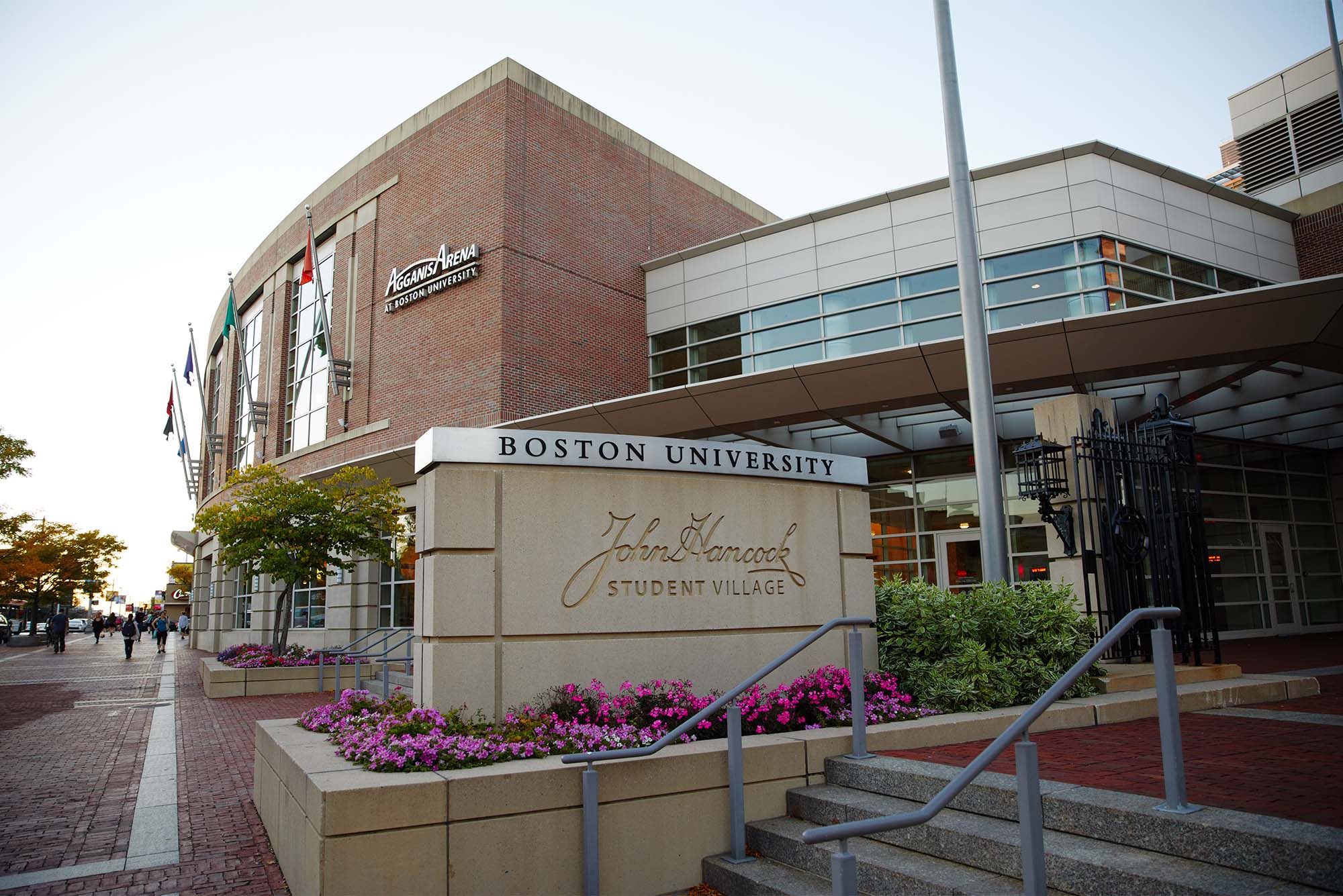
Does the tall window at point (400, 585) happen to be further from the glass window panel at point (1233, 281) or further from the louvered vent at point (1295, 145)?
the louvered vent at point (1295, 145)

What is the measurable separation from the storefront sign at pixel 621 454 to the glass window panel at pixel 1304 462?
19863 mm

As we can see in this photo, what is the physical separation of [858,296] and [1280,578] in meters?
12.8

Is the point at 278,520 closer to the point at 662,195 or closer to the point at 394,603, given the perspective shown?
the point at 394,603

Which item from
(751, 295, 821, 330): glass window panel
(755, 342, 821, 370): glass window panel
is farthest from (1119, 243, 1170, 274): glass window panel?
(755, 342, 821, 370): glass window panel

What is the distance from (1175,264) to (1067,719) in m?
14.4

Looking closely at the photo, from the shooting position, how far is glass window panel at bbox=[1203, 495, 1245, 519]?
2134 centimetres

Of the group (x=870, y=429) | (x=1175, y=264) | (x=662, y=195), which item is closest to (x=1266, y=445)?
(x=1175, y=264)

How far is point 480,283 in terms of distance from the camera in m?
22.2

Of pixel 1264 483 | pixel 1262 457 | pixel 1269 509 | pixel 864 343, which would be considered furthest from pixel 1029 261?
pixel 1269 509

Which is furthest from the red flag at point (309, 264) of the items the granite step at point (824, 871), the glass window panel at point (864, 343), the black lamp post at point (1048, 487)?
the granite step at point (824, 871)

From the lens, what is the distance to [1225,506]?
71.0 feet

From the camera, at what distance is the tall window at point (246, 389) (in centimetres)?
3566

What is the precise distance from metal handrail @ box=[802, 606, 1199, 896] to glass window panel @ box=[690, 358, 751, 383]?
1716 cm

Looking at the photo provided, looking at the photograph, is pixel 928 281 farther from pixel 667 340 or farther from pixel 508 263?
pixel 508 263
